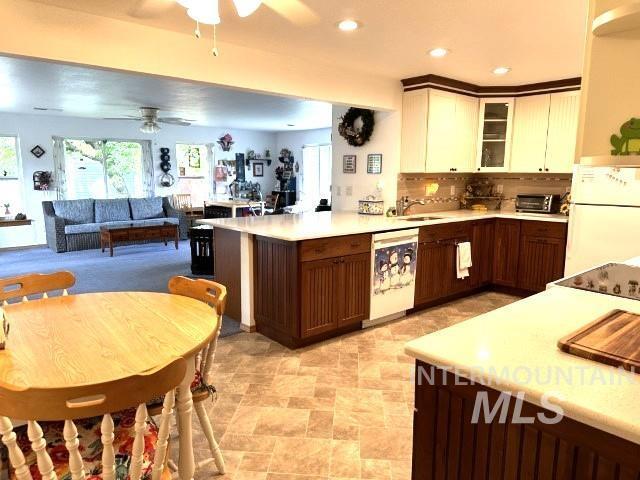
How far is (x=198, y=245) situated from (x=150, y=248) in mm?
2557

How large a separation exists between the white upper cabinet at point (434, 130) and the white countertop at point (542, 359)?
3.06m

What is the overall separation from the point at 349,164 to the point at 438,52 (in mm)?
1760

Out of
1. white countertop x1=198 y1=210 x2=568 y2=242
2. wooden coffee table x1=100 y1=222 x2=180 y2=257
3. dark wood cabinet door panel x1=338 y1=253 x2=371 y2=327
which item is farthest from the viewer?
wooden coffee table x1=100 y1=222 x2=180 y2=257

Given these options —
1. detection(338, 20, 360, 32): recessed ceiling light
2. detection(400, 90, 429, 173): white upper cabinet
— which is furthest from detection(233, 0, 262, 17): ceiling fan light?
detection(400, 90, 429, 173): white upper cabinet

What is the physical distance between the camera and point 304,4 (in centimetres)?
243

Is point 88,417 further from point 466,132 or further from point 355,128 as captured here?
point 466,132

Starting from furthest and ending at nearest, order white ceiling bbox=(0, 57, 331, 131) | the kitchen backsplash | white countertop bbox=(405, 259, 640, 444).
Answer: the kitchen backsplash, white ceiling bbox=(0, 57, 331, 131), white countertop bbox=(405, 259, 640, 444)

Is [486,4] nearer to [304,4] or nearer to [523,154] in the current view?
[304,4]

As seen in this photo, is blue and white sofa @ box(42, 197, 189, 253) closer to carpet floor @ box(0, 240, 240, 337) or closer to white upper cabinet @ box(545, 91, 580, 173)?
carpet floor @ box(0, 240, 240, 337)

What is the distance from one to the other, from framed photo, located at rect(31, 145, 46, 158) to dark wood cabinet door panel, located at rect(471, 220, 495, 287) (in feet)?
24.8

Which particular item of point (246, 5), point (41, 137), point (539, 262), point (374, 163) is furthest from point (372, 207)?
point (41, 137)

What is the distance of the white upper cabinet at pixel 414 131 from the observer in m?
4.38

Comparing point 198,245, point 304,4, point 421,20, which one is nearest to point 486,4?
point 421,20

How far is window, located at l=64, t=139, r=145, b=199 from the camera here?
8258 mm
